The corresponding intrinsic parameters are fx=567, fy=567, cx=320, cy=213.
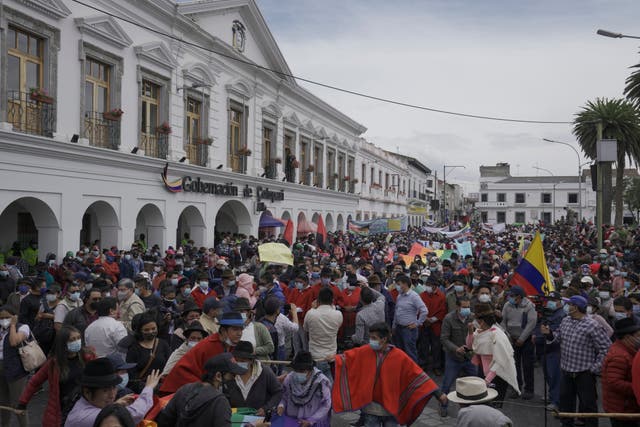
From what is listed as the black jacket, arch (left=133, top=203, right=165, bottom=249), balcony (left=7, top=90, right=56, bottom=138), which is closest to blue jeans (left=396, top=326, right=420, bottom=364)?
the black jacket

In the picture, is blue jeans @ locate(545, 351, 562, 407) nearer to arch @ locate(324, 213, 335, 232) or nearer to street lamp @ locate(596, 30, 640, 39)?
street lamp @ locate(596, 30, 640, 39)

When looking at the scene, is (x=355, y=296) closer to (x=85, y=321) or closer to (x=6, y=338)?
(x=85, y=321)

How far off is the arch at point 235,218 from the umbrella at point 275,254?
12.4 m

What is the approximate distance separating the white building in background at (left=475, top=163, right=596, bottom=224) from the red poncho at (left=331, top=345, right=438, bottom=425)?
280 ft

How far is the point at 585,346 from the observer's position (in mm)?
6816

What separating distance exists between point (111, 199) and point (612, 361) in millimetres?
15766

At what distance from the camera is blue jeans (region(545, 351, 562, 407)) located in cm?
777

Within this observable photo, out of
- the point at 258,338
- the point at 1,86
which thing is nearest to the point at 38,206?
the point at 1,86

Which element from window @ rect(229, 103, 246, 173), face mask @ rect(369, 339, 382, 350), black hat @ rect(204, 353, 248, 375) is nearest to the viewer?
black hat @ rect(204, 353, 248, 375)

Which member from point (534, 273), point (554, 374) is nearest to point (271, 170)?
point (534, 273)

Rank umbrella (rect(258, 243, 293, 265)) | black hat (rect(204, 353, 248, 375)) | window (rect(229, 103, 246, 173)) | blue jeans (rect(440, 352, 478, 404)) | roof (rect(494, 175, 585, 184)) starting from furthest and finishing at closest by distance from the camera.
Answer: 1. roof (rect(494, 175, 585, 184))
2. window (rect(229, 103, 246, 173))
3. umbrella (rect(258, 243, 293, 265))
4. blue jeans (rect(440, 352, 478, 404))
5. black hat (rect(204, 353, 248, 375))

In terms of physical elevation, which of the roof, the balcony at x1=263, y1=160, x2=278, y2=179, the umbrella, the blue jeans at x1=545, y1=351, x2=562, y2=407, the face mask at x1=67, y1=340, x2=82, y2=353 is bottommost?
the blue jeans at x1=545, y1=351, x2=562, y2=407

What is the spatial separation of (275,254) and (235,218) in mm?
13819

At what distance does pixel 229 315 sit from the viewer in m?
5.61
